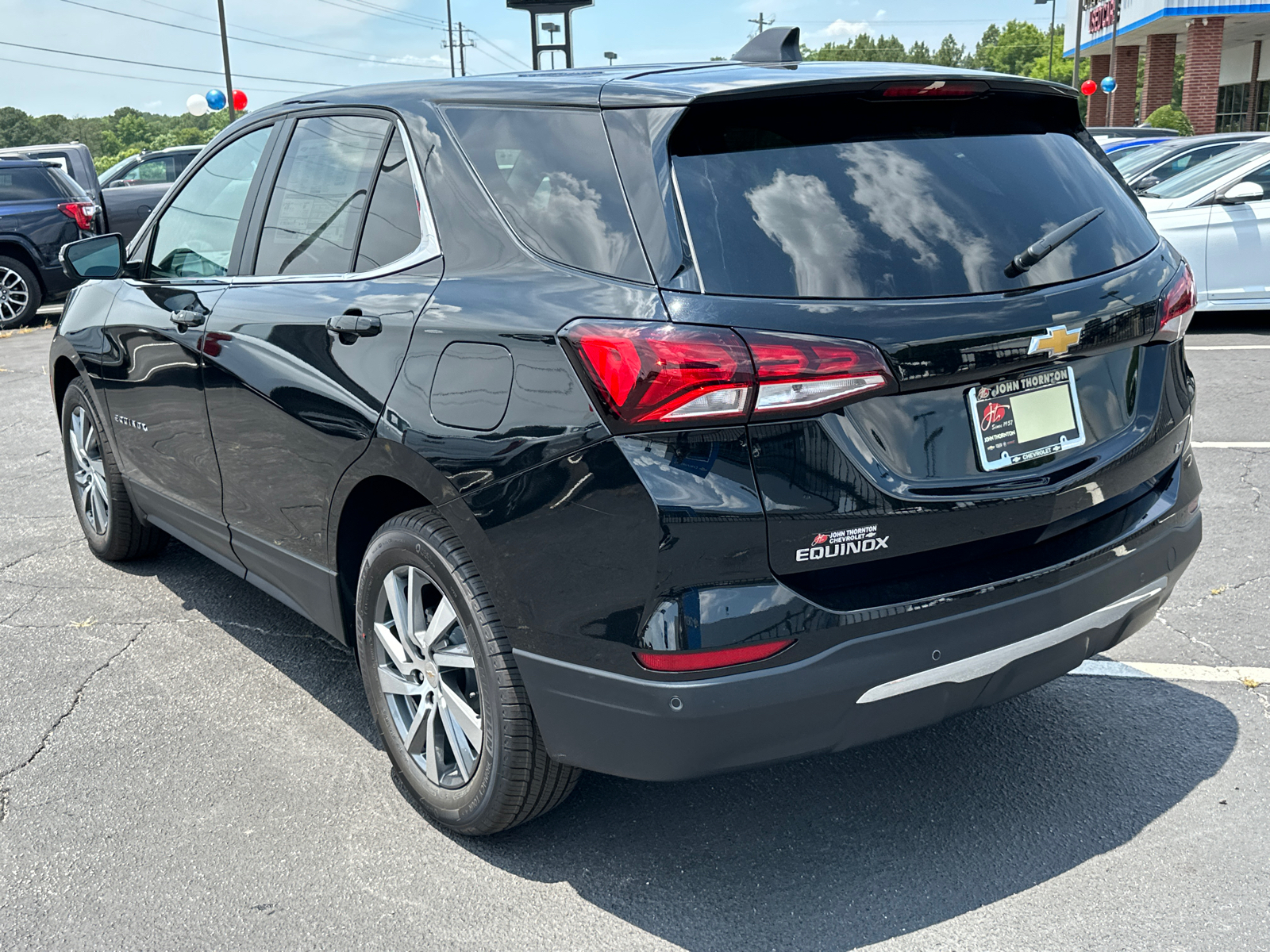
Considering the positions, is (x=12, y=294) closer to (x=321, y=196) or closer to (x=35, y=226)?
(x=35, y=226)

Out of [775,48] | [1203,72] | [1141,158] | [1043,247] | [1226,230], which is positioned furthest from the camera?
[1203,72]

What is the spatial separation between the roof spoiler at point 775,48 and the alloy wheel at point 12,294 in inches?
510

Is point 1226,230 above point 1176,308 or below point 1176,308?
below

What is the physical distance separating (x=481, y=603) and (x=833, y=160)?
1210mm

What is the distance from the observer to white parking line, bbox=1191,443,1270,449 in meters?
6.34

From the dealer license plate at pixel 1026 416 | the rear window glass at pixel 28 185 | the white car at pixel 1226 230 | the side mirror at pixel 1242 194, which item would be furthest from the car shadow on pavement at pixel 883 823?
the rear window glass at pixel 28 185

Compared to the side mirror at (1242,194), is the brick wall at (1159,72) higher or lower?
higher

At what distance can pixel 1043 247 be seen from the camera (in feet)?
8.20

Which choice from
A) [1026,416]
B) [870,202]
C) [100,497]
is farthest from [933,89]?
[100,497]

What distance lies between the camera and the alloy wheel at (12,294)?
13.7 metres

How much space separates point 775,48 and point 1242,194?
7.62 meters

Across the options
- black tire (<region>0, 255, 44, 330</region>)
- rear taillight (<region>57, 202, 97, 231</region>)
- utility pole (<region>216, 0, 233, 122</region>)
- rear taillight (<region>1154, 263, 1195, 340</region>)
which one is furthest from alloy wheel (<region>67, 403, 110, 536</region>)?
utility pole (<region>216, 0, 233, 122</region>)

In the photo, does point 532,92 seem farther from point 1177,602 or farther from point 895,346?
point 1177,602

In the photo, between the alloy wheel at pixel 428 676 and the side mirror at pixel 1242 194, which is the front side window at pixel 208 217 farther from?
the side mirror at pixel 1242 194
